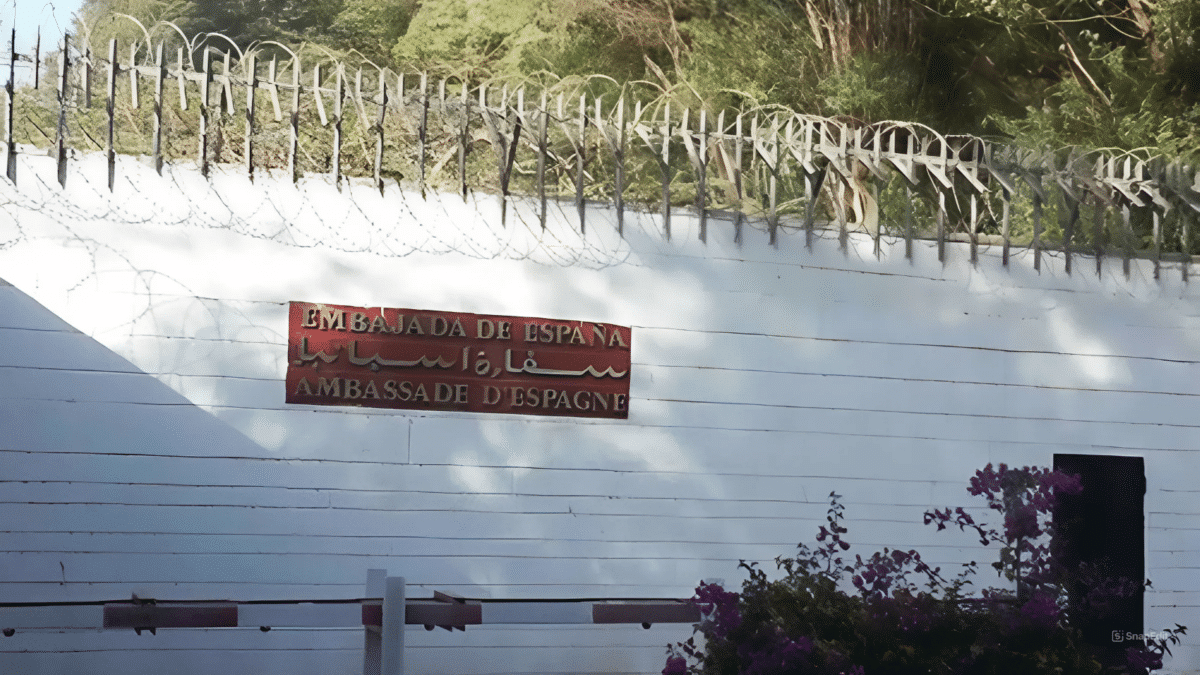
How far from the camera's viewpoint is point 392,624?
14.2 ft

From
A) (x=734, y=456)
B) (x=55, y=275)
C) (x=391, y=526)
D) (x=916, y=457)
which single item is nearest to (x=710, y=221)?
(x=734, y=456)

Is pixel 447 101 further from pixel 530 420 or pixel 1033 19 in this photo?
pixel 1033 19

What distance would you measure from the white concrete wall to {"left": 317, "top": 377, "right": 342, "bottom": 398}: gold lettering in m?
0.08

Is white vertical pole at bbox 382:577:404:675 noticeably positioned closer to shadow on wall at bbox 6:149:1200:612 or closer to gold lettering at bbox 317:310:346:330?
shadow on wall at bbox 6:149:1200:612

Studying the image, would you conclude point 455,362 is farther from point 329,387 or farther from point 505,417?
point 329,387

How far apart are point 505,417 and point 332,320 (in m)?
0.89

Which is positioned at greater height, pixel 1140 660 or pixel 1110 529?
pixel 1110 529

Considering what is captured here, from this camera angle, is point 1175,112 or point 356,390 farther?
point 1175,112

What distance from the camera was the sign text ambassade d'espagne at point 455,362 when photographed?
217 inches

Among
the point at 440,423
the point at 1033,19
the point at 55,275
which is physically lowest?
the point at 440,423

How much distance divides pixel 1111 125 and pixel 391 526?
10.8 metres

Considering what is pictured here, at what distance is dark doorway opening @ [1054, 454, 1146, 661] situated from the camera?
21.6ft

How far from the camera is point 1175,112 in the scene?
1318 centimetres

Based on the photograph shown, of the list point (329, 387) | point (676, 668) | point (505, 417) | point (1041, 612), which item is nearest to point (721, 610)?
point (676, 668)
